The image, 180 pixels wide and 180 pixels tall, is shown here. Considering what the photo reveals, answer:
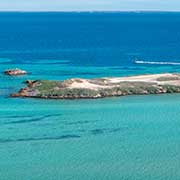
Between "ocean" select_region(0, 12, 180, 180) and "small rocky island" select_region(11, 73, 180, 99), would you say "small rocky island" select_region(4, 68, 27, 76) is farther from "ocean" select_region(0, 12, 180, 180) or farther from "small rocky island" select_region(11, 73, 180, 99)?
"small rocky island" select_region(11, 73, 180, 99)

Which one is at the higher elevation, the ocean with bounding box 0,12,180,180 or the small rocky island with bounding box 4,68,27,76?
the small rocky island with bounding box 4,68,27,76

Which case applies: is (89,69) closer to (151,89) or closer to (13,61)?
(13,61)

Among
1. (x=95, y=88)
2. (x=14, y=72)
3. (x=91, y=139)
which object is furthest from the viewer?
(x=14, y=72)

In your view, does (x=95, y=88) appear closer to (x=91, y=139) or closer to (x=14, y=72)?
(x=14, y=72)

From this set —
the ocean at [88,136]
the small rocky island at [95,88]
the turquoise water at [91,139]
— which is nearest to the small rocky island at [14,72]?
the ocean at [88,136]

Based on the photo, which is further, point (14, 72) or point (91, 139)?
point (14, 72)

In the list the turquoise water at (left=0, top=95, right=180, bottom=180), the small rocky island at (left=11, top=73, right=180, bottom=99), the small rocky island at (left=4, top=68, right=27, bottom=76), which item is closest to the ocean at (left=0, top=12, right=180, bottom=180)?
the turquoise water at (left=0, top=95, right=180, bottom=180)

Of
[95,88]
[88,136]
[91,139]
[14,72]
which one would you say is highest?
[14,72]

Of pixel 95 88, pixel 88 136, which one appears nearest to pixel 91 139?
pixel 88 136

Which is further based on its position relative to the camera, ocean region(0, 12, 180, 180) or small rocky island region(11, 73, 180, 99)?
small rocky island region(11, 73, 180, 99)
